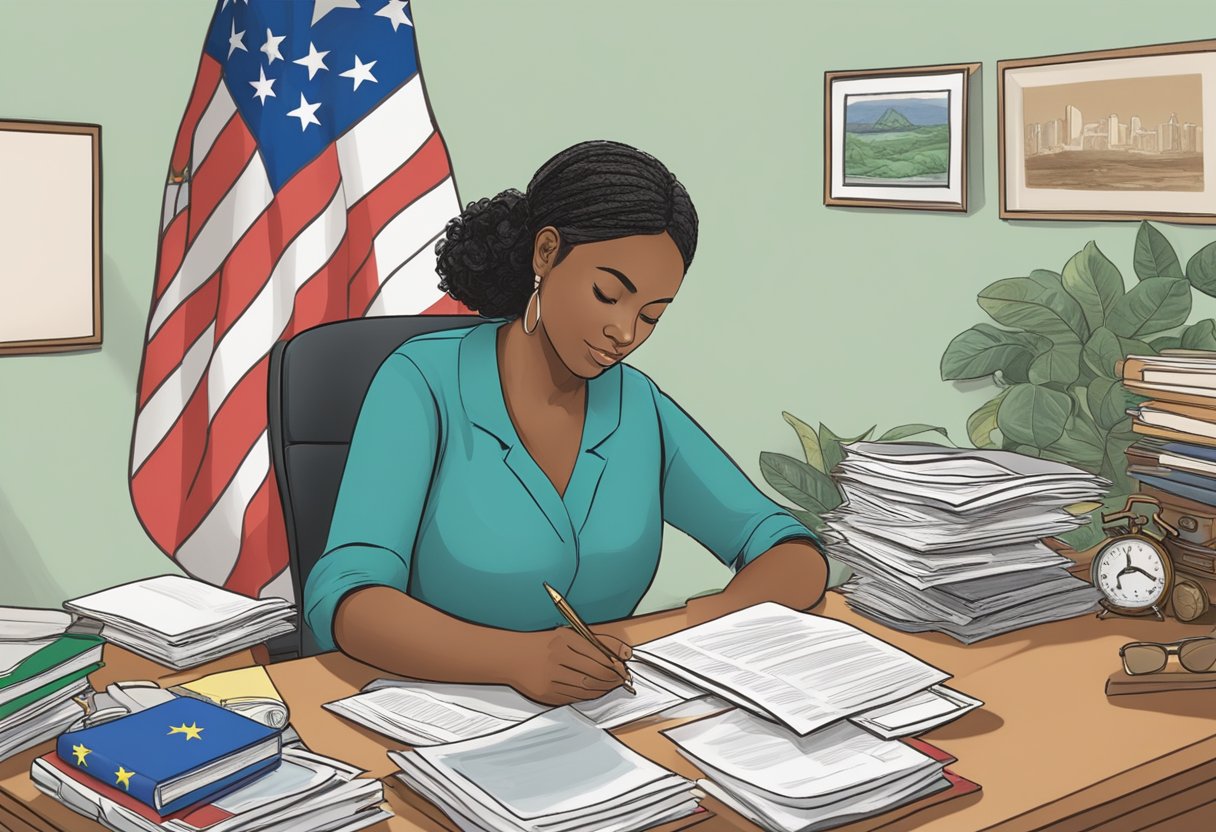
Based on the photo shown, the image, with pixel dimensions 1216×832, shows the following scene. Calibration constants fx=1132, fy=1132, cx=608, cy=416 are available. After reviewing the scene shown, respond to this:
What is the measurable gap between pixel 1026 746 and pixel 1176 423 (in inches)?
30.1

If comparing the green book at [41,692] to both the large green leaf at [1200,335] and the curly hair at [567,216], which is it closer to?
the curly hair at [567,216]

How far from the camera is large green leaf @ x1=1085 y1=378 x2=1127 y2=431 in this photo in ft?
7.54

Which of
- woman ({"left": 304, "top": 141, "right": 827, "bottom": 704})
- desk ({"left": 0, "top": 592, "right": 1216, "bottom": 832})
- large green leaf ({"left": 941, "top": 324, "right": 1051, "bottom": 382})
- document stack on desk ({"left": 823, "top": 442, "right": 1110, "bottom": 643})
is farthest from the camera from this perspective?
large green leaf ({"left": 941, "top": 324, "right": 1051, "bottom": 382})

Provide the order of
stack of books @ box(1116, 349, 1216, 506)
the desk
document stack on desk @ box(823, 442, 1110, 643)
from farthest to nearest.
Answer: stack of books @ box(1116, 349, 1216, 506) → document stack on desk @ box(823, 442, 1110, 643) → the desk

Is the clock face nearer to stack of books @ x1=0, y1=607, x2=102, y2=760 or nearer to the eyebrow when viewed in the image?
the eyebrow

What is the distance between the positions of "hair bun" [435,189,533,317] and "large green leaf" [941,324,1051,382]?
1.29 metres

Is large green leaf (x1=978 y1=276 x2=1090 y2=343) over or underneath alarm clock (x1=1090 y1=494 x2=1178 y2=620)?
over

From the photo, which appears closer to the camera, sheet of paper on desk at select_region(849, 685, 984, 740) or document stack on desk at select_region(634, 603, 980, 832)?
document stack on desk at select_region(634, 603, 980, 832)

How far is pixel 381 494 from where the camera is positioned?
58.7 inches

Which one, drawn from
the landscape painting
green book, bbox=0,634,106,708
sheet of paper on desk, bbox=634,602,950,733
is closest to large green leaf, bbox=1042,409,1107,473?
the landscape painting

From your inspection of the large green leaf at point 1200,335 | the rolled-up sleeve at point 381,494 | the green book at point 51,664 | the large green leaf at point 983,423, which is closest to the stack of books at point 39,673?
the green book at point 51,664

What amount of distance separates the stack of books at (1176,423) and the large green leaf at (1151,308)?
55 cm

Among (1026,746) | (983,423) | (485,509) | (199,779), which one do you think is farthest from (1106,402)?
(199,779)

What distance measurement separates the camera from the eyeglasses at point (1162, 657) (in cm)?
140
